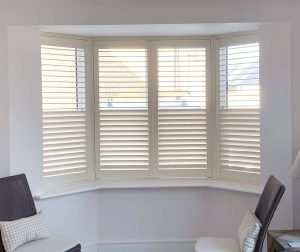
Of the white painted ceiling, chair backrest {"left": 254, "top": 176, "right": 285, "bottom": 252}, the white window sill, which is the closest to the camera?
chair backrest {"left": 254, "top": 176, "right": 285, "bottom": 252}

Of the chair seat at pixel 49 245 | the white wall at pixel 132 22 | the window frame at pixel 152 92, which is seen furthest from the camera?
the window frame at pixel 152 92

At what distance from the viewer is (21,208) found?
333 cm

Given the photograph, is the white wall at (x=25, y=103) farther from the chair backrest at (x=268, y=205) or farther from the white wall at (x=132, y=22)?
the chair backrest at (x=268, y=205)

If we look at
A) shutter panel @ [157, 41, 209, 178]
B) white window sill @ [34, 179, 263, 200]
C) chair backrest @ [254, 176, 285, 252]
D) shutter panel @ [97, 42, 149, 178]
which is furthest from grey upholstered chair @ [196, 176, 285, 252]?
shutter panel @ [97, 42, 149, 178]

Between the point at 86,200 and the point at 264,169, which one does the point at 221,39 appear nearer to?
the point at 264,169

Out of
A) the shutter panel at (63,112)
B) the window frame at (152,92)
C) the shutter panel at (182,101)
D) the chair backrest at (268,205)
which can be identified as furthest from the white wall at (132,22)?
the shutter panel at (182,101)

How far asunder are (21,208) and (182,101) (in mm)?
1765

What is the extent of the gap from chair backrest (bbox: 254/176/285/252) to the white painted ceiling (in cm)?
135

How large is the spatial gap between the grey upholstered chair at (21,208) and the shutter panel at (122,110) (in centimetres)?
93

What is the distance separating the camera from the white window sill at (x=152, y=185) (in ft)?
12.6

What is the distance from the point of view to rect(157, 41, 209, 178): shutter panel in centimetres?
418

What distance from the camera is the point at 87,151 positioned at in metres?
4.16

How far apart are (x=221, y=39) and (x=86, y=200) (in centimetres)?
194

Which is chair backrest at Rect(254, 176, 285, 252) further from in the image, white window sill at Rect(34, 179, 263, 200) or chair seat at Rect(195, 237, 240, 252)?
white window sill at Rect(34, 179, 263, 200)
